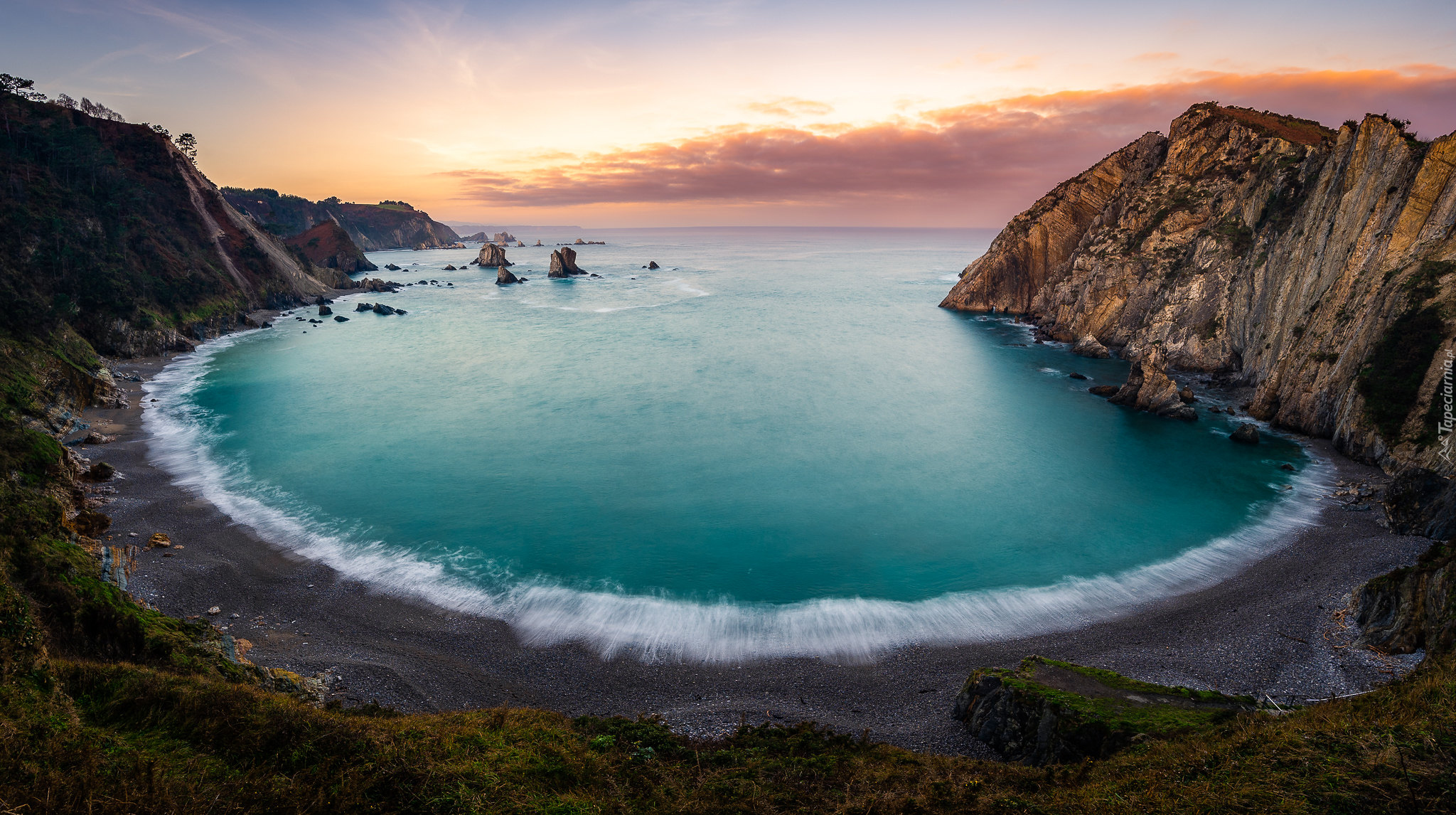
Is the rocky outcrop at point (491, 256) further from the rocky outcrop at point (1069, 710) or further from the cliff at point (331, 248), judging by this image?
the rocky outcrop at point (1069, 710)

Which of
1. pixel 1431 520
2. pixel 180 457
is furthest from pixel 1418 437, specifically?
pixel 180 457

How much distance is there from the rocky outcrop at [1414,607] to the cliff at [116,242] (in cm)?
6814

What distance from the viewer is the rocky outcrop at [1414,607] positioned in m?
17.3

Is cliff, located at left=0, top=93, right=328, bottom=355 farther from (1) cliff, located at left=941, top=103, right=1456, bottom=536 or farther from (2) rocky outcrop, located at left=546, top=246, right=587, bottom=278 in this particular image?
(1) cliff, located at left=941, top=103, right=1456, bottom=536

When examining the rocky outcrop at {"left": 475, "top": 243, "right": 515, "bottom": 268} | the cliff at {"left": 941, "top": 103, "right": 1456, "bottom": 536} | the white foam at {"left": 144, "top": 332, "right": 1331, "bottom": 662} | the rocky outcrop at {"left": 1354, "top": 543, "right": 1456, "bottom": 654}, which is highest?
the rocky outcrop at {"left": 475, "top": 243, "right": 515, "bottom": 268}

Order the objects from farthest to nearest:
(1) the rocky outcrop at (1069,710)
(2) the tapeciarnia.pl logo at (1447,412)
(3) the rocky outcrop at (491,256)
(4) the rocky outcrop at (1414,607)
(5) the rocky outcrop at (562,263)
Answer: (3) the rocky outcrop at (491,256)
(5) the rocky outcrop at (562,263)
(2) the tapeciarnia.pl logo at (1447,412)
(4) the rocky outcrop at (1414,607)
(1) the rocky outcrop at (1069,710)

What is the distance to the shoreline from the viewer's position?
17.8m

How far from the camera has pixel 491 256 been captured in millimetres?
172875

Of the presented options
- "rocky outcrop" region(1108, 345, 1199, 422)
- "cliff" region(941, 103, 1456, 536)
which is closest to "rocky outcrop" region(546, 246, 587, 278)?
"cliff" region(941, 103, 1456, 536)

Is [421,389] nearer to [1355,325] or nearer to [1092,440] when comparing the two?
[1092,440]

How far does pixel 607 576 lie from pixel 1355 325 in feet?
148

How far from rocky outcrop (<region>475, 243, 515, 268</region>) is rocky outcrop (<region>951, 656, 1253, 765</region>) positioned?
171m

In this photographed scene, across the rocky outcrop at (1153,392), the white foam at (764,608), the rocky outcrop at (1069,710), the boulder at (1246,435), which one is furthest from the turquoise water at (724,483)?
the rocky outcrop at (1069,710)

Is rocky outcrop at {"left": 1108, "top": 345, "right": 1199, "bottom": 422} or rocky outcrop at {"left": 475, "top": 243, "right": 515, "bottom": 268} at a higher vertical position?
rocky outcrop at {"left": 475, "top": 243, "right": 515, "bottom": 268}
